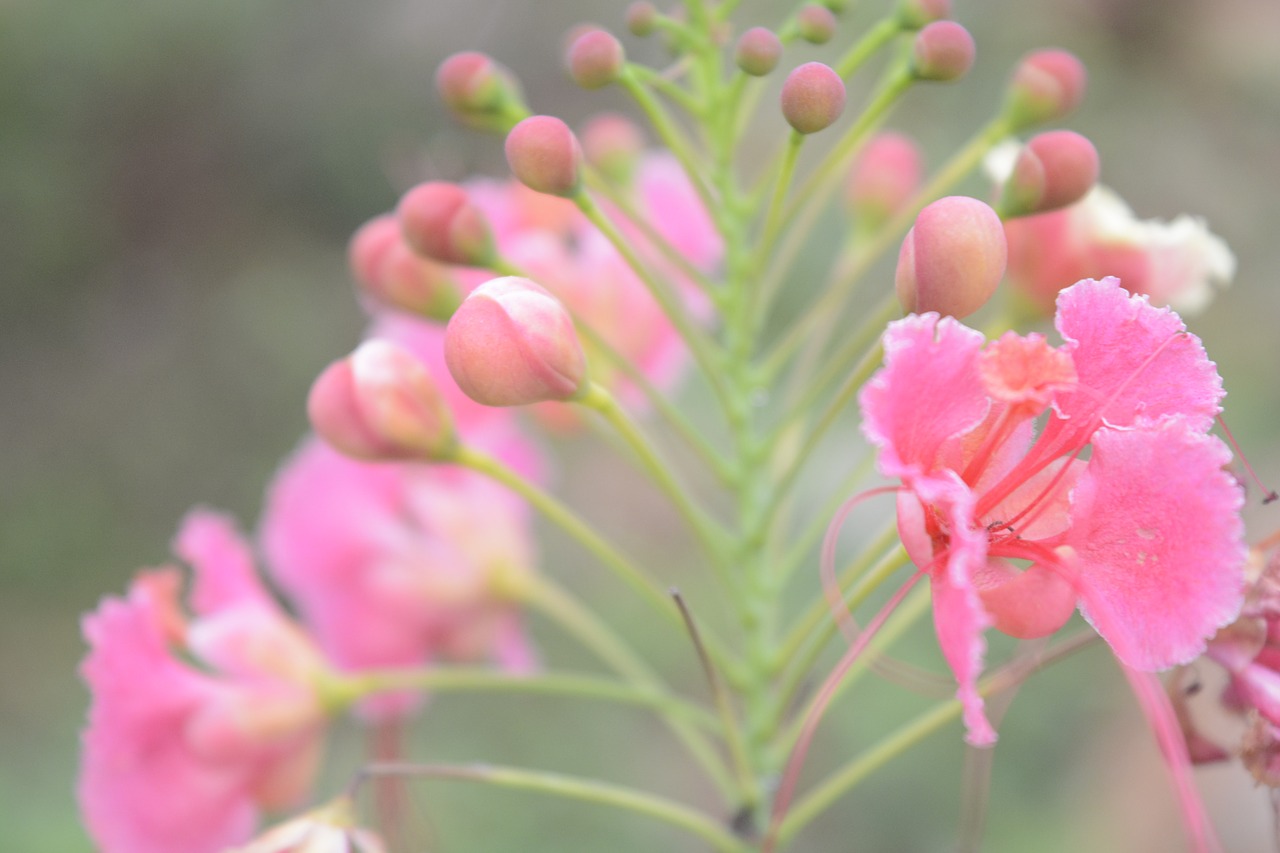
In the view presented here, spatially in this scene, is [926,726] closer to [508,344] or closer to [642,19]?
[508,344]

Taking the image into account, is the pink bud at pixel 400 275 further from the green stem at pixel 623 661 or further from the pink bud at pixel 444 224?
the green stem at pixel 623 661

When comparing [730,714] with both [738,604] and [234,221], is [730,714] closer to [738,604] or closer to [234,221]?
[738,604]

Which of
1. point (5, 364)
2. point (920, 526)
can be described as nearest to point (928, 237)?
point (920, 526)

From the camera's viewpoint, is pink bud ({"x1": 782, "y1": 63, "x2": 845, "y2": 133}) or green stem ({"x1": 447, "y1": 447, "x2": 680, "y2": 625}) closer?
pink bud ({"x1": 782, "y1": 63, "x2": 845, "y2": 133})

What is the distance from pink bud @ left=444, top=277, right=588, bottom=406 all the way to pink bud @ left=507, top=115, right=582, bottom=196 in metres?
0.09

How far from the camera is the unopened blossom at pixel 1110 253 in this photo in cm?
100

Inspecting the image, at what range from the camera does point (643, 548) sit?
3.59 meters

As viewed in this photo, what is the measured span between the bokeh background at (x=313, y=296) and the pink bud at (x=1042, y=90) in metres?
1.55

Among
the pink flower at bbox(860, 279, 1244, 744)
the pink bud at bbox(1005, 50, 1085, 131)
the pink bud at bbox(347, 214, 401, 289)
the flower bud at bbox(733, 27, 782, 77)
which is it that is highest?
the pink bud at bbox(347, 214, 401, 289)

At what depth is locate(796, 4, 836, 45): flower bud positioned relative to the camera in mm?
909

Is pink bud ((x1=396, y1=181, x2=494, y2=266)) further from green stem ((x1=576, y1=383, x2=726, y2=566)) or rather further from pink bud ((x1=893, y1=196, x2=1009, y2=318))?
pink bud ((x1=893, y1=196, x2=1009, y2=318))

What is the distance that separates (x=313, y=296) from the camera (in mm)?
4969

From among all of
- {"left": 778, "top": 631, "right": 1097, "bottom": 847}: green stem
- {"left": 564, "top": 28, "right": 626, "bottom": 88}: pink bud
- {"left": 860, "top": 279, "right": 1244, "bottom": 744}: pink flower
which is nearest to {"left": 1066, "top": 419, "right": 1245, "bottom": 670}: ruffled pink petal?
{"left": 860, "top": 279, "right": 1244, "bottom": 744}: pink flower

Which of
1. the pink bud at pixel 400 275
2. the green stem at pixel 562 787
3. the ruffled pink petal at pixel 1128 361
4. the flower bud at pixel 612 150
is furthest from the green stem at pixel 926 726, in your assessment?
the flower bud at pixel 612 150
